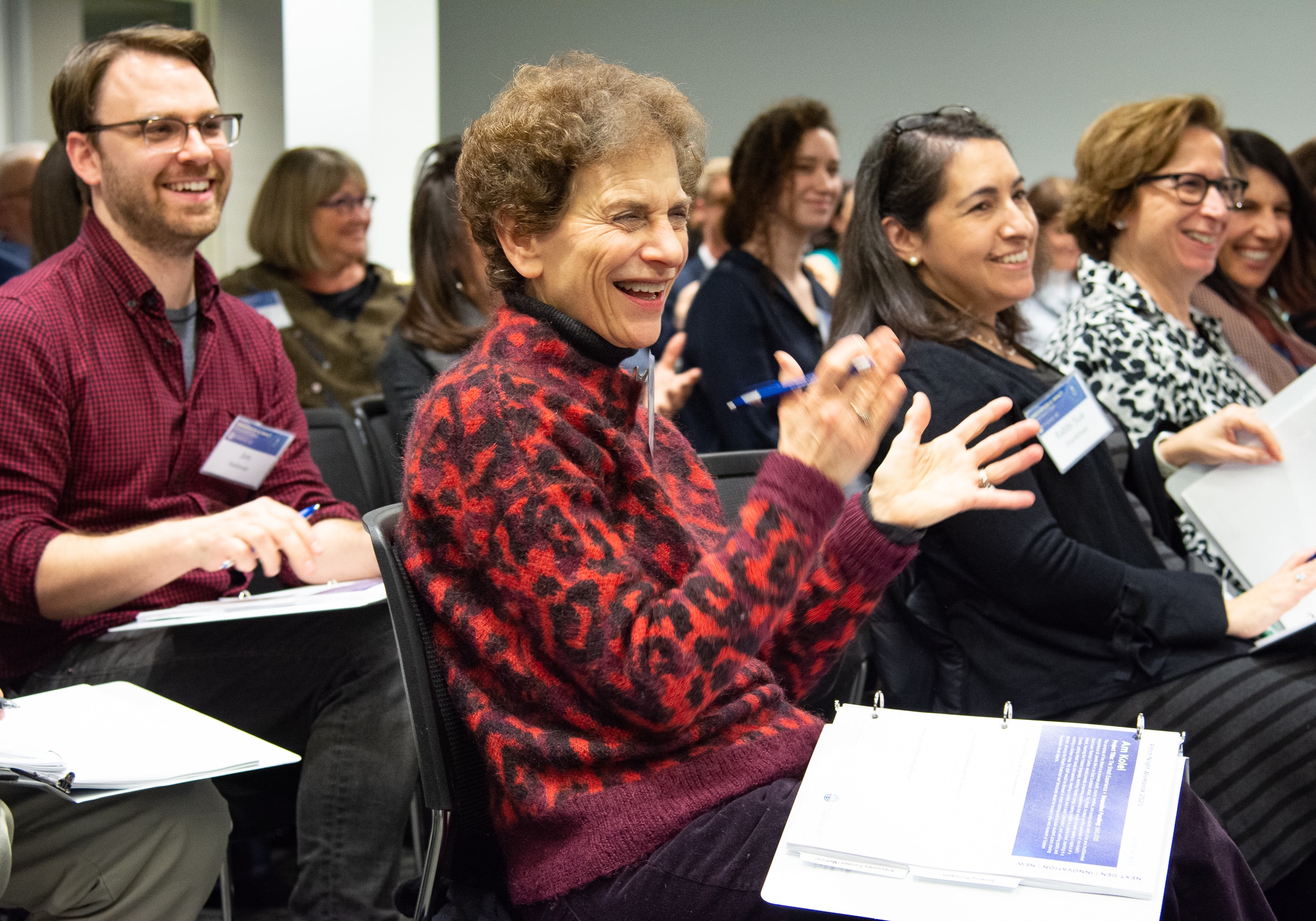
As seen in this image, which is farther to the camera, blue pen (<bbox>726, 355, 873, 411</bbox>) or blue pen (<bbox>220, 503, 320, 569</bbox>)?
blue pen (<bbox>220, 503, 320, 569</bbox>)

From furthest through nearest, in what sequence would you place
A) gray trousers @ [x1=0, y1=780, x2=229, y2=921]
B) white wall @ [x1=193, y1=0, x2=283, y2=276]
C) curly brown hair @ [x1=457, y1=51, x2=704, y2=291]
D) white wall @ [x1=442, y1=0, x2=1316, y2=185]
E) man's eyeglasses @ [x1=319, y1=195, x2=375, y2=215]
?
1. white wall @ [x1=442, y1=0, x2=1316, y2=185]
2. white wall @ [x1=193, y1=0, x2=283, y2=276]
3. man's eyeglasses @ [x1=319, y1=195, x2=375, y2=215]
4. gray trousers @ [x1=0, y1=780, x2=229, y2=921]
5. curly brown hair @ [x1=457, y1=51, x2=704, y2=291]

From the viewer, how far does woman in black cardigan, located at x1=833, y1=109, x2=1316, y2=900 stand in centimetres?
181

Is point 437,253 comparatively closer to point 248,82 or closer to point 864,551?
point 864,551

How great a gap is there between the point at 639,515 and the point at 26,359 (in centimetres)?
112

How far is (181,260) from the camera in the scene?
2.15 meters

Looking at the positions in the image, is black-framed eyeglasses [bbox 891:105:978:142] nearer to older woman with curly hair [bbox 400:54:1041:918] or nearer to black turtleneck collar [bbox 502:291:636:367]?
older woman with curly hair [bbox 400:54:1041:918]

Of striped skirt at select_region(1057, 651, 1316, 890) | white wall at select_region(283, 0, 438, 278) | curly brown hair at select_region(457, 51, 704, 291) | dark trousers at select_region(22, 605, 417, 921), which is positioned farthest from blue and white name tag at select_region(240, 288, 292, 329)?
striped skirt at select_region(1057, 651, 1316, 890)

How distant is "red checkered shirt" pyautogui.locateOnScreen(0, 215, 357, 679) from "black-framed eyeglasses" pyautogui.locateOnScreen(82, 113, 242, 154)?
18cm

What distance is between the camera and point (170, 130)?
2150 millimetres

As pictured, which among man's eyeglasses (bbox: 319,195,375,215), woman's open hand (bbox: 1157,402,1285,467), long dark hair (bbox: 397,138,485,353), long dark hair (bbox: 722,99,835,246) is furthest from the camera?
man's eyeglasses (bbox: 319,195,375,215)

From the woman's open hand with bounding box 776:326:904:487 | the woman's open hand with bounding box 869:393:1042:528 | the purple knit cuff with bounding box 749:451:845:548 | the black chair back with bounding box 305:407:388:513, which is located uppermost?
the woman's open hand with bounding box 776:326:904:487

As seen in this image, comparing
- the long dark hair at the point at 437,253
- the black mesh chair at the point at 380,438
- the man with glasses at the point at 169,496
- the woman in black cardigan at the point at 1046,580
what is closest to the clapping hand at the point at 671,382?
the long dark hair at the point at 437,253

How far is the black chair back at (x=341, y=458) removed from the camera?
8.39 ft

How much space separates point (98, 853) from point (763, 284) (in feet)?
7.89
